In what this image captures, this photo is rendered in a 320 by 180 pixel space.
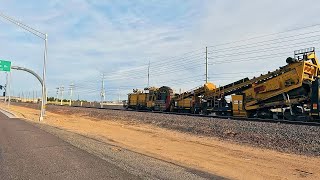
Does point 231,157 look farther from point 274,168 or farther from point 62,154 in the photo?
point 62,154

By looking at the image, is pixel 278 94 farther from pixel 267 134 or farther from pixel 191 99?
pixel 191 99

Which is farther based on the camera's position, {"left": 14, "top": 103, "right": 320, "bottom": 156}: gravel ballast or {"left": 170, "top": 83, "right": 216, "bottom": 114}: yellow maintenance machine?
{"left": 170, "top": 83, "right": 216, "bottom": 114}: yellow maintenance machine

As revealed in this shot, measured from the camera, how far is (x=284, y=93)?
28.5m

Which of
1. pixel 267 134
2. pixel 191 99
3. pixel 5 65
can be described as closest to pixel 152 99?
pixel 191 99

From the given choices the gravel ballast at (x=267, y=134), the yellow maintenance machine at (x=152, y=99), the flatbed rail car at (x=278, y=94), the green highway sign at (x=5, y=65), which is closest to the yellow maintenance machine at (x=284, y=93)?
the flatbed rail car at (x=278, y=94)

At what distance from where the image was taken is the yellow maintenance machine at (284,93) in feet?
89.4

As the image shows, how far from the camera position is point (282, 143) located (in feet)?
58.1

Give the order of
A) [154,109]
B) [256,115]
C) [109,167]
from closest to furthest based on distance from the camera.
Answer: [109,167], [256,115], [154,109]

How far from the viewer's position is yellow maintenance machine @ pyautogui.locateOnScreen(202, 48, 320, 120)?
1073 inches

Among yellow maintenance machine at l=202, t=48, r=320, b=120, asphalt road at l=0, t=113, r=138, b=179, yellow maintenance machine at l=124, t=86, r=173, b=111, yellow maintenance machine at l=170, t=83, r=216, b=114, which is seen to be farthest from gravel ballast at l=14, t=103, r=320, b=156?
yellow maintenance machine at l=124, t=86, r=173, b=111

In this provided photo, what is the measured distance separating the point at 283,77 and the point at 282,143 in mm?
12158

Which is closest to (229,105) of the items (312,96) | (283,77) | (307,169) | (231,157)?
(283,77)

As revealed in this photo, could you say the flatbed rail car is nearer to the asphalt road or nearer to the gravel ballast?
the gravel ballast

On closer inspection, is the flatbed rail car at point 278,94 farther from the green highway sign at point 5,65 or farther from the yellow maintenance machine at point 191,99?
the green highway sign at point 5,65
